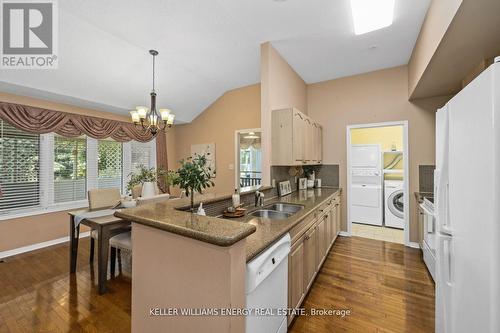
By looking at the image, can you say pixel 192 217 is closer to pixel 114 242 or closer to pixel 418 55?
pixel 114 242

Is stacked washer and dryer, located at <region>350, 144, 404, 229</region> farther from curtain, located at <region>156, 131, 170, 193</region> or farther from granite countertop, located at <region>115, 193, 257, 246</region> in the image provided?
curtain, located at <region>156, 131, 170, 193</region>

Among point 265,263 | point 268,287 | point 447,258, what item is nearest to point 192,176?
point 265,263

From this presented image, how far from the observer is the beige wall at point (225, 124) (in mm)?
4426

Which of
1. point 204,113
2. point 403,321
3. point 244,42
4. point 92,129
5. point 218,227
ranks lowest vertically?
point 403,321

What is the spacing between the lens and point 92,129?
3855 mm

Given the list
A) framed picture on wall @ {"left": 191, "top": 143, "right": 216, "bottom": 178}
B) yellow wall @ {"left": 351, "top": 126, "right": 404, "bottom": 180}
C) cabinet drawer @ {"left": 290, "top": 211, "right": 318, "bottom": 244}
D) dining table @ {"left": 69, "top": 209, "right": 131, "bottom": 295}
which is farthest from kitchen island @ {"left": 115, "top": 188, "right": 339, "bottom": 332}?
yellow wall @ {"left": 351, "top": 126, "right": 404, "bottom": 180}

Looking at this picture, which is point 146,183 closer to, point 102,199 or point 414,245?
point 102,199

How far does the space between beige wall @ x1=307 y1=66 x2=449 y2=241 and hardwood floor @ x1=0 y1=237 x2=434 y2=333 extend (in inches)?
46.4

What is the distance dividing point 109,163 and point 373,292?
503 cm

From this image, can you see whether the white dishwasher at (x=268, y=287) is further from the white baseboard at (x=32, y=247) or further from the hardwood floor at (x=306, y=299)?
the white baseboard at (x=32, y=247)

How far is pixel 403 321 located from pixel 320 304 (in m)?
0.68

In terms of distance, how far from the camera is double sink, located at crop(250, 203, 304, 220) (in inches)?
89.3

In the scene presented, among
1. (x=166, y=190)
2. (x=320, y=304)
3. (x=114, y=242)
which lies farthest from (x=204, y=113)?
(x=320, y=304)

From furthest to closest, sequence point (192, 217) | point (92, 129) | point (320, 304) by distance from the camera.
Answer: point (92, 129) → point (320, 304) → point (192, 217)
